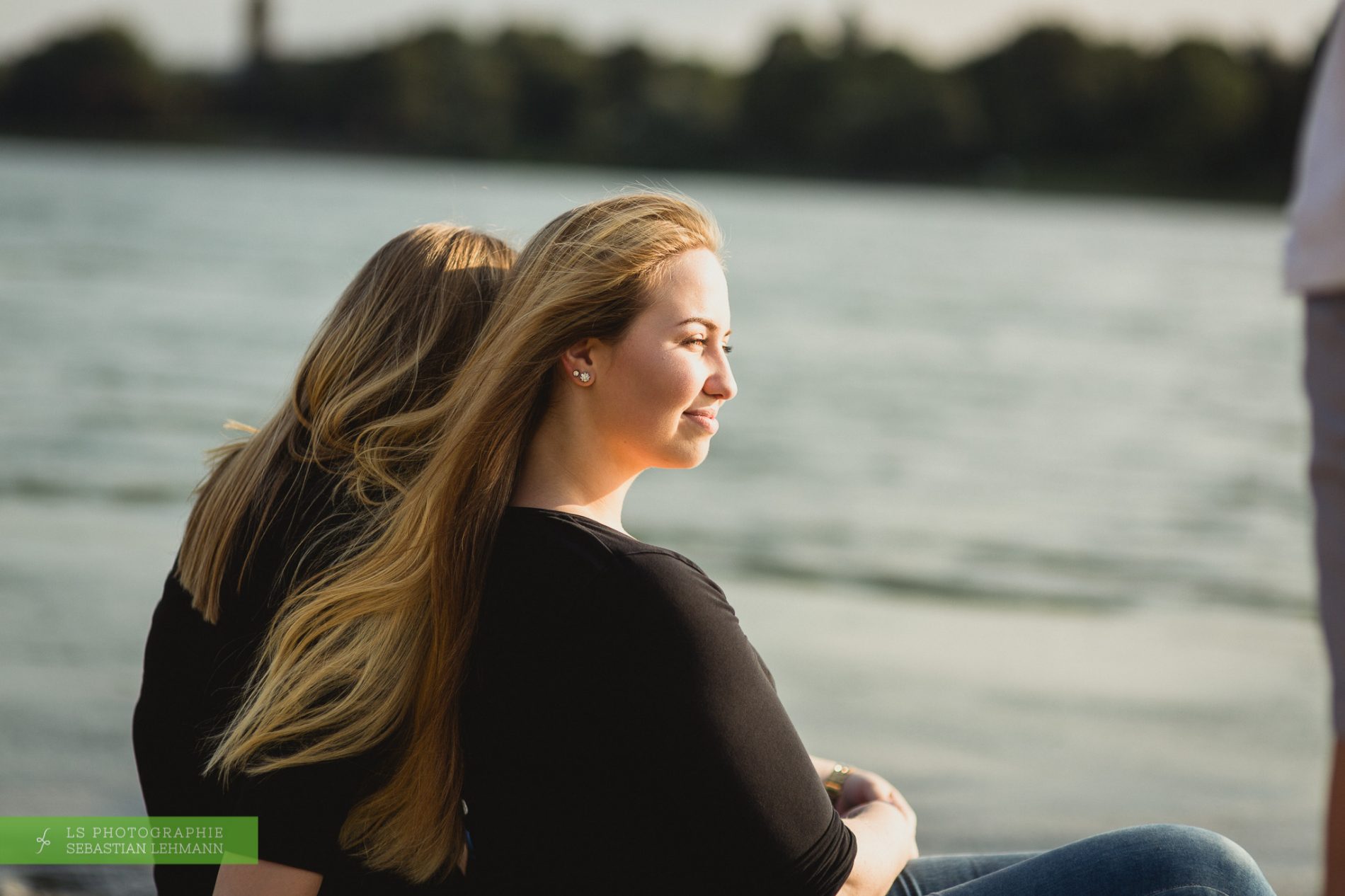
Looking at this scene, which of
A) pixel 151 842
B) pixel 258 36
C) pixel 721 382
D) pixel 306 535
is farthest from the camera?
pixel 258 36

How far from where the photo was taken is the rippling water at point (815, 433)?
19.4 ft

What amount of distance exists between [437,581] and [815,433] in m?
10.4

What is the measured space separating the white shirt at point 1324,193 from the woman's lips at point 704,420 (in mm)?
986

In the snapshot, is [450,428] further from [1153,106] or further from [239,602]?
[1153,106]

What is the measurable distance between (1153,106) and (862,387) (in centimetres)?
6766

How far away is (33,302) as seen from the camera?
17812mm

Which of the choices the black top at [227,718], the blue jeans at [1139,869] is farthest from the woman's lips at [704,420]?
the blue jeans at [1139,869]

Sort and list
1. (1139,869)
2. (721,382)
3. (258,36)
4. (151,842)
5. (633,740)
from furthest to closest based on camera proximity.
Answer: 1. (258,36)
2. (151,842)
3. (721,382)
4. (1139,869)
5. (633,740)

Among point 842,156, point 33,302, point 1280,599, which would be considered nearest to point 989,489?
point 1280,599

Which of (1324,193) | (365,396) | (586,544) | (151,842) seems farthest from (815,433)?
(586,544)

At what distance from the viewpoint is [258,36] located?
65.6m

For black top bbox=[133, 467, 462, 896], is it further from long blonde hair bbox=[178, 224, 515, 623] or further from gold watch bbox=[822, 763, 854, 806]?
gold watch bbox=[822, 763, 854, 806]

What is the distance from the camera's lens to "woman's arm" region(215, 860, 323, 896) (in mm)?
1713

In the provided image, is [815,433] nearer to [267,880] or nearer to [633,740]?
[267,880]
